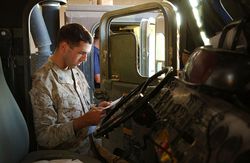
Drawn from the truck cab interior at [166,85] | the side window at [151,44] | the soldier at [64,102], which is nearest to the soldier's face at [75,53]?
the soldier at [64,102]

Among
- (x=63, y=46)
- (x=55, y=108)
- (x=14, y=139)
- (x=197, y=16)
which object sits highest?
(x=197, y=16)

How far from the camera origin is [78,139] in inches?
85.2

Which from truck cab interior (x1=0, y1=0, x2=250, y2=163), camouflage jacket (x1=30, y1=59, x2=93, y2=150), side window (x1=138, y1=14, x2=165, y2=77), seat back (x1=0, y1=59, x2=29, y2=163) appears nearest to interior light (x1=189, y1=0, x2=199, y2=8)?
truck cab interior (x1=0, y1=0, x2=250, y2=163)

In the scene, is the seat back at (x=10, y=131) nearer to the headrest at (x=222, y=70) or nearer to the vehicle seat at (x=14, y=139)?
the vehicle seat at (x=14, y=139)

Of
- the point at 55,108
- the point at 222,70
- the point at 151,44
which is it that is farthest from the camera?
the point at 151,44

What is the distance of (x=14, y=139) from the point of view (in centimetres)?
188

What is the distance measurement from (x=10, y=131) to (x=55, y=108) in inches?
12.2

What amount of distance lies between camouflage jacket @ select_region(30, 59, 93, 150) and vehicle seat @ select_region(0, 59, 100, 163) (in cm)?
8

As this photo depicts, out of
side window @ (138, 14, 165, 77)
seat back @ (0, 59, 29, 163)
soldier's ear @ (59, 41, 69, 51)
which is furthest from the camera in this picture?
side window @ (138, 14, 165, 77)

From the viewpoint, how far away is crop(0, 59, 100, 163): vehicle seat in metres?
1.77

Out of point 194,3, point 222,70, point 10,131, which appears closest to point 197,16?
point 194,3

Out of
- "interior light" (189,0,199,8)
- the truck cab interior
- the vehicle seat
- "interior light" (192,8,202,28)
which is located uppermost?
"interior light" (189,0,199,8)

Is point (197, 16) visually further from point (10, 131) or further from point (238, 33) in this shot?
point (10, 131)

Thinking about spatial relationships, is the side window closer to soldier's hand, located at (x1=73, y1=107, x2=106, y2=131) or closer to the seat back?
soldier's hand, located at (x1=73, y1=107, x2=106, y2=131)
